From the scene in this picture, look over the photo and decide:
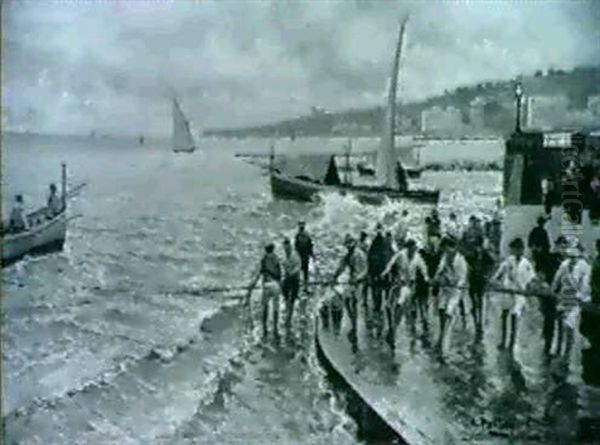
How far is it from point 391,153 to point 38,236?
935mm

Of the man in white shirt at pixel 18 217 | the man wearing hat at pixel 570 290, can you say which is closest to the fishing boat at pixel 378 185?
the man wearing hat at pixel 570 290

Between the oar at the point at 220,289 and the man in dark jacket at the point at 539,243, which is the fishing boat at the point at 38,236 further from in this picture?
the man in dark jacket at the point at 539,243

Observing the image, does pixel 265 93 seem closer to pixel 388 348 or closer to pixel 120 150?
pixel 120 150

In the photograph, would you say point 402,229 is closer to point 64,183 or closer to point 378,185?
point 378,185

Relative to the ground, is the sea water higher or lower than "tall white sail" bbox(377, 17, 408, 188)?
lower

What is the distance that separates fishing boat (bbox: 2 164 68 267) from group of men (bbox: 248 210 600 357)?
522mm

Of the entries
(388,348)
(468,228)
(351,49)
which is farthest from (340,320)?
(351,49)

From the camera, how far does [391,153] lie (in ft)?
11.6

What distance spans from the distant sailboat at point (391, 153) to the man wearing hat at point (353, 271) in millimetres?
181

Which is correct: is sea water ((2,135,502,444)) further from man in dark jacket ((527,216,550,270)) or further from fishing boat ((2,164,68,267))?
man in dark jacket ((527,216,550,270))

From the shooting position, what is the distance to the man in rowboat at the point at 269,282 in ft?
11.6

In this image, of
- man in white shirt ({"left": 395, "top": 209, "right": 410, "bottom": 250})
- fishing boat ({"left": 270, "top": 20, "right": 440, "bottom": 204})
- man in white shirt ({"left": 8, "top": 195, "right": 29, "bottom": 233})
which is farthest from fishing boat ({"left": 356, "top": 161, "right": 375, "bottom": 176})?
man in white shirt ({"left": 8, "top": 195, "right": 29, "bottom": 233})

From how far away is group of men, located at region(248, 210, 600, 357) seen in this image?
3.51 meters

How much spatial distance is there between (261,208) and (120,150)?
0.40m
